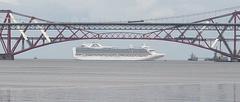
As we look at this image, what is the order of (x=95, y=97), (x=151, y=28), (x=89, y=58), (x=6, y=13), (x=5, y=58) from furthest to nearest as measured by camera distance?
(x=89, y=58), (x=6, y=13), (x=5, y=58), (x=151, y=28), (x=95, y=97)

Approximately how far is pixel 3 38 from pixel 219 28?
4611 cm

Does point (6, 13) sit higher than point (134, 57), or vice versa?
point (6, 13)

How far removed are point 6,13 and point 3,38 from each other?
47.7ft

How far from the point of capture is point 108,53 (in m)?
189

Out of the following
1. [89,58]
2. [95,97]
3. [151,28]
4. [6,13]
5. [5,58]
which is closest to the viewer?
[95,97]

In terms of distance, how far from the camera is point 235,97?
24.9 m

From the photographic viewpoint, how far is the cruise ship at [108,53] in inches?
7372

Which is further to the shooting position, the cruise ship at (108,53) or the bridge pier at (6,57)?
the cruise ship at (108,53)

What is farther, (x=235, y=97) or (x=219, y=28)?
(x=219, y=28)

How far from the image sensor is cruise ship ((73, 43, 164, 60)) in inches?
7372

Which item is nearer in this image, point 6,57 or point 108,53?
point 6,57

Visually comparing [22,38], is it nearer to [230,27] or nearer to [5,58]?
[5,58]

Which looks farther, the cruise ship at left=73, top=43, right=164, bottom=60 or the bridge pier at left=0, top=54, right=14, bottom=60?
the cruise ship at left=73, top=43, right=164, bottom=60

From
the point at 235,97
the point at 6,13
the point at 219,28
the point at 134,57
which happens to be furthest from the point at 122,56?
the point at 235,97
